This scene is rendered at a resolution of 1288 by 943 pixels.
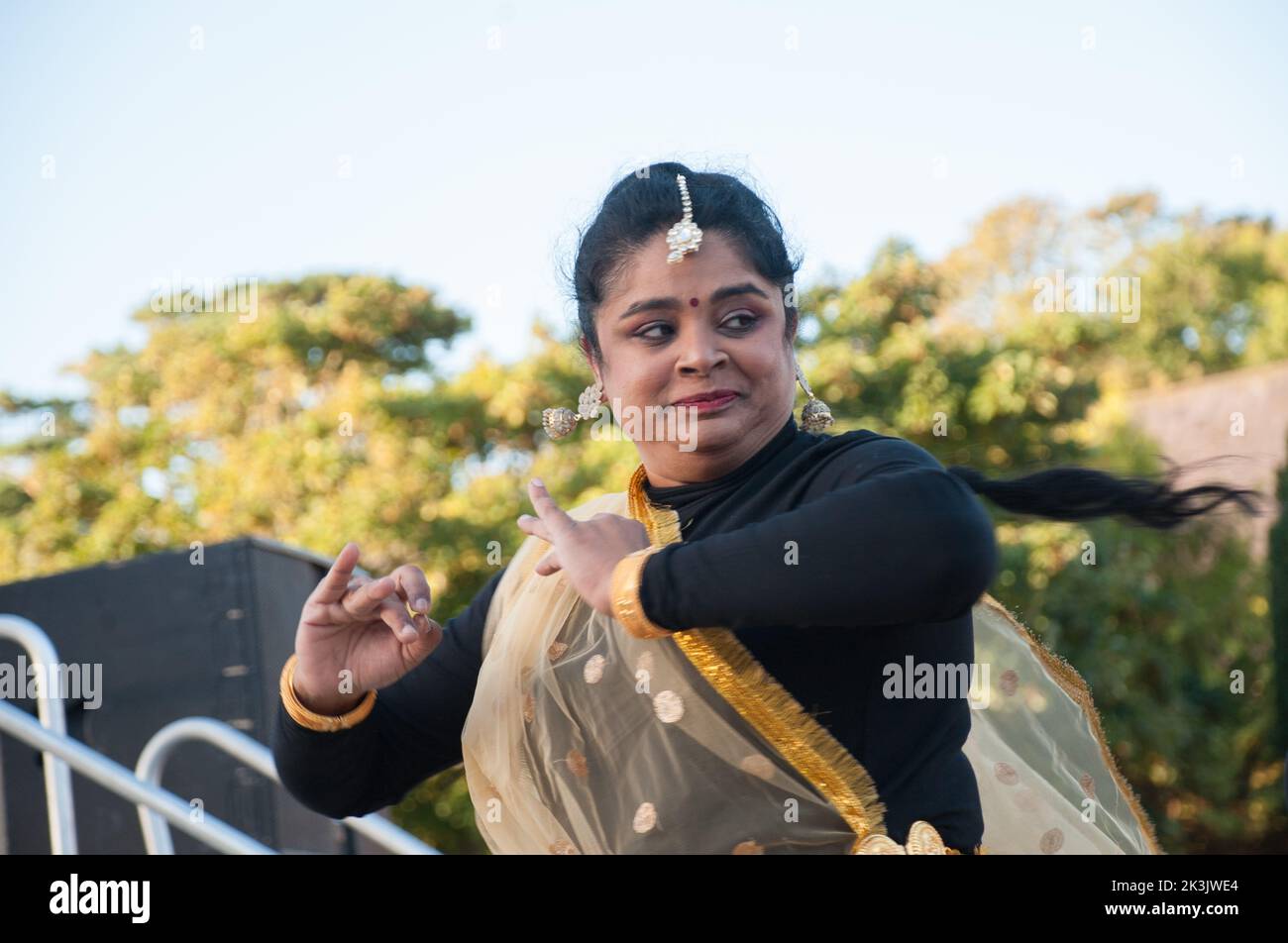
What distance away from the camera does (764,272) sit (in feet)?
5.42

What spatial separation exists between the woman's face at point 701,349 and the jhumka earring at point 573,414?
0.19 m

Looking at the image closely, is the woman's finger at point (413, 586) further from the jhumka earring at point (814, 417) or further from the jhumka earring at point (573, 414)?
the jhumka earring at point (814, 417)

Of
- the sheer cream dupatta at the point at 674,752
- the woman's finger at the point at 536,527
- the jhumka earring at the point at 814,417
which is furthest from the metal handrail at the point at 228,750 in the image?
the woman's finger at the point at 536,527

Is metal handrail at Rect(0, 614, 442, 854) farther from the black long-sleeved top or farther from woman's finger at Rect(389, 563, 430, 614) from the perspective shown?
woman's finger at Rect(389, 563, 430, 614)

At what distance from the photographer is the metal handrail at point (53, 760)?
2.69 metres

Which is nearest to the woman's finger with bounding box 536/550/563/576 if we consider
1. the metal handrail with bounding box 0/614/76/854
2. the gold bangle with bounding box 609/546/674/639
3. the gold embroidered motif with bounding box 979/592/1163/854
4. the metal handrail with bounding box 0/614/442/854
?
the gold bangle with bounding box 609/546/674/639

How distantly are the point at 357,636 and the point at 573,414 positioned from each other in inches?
17.7

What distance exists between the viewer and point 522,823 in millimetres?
1660

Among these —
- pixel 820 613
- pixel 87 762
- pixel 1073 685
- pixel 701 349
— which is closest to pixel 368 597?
pixel 701 349

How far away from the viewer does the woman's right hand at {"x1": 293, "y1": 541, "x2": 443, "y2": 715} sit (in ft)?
5.36

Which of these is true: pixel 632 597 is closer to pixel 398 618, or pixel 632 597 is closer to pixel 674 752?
pixel 674 752
